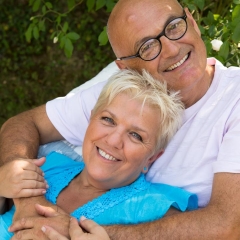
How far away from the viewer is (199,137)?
240 centimetres

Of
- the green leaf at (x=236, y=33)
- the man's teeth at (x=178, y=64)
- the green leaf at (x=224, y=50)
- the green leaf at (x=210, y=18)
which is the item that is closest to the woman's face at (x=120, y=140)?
the man's teeth at (x=178, y=64)

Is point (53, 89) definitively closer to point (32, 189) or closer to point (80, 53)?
point (80, 53)

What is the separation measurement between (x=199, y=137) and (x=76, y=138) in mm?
814

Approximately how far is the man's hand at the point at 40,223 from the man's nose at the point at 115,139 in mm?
404

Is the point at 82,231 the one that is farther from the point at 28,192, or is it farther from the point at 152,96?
the point at 152,96

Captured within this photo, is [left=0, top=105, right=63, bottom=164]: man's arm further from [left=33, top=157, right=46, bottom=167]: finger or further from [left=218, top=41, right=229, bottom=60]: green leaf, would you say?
[left=218, top=41, right=229, bottom=60]: green leaf

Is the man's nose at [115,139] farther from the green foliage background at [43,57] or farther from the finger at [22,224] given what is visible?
the green foliage background at [43,57]

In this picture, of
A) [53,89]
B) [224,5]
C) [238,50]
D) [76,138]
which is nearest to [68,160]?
[76,138]

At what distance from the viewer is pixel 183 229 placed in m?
2.12

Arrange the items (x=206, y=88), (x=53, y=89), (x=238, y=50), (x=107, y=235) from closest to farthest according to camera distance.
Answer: (x=107, y=235) → (x=206, y=88) → (x=238, y=50) → (x=53, y=89)

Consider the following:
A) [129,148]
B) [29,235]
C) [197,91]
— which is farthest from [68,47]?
[29,235]

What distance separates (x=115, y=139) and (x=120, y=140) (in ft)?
0.08

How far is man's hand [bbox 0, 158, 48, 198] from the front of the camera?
2420mm

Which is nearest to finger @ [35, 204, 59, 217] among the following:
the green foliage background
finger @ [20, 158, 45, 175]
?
finger @ [20, 158, 45, 175]
